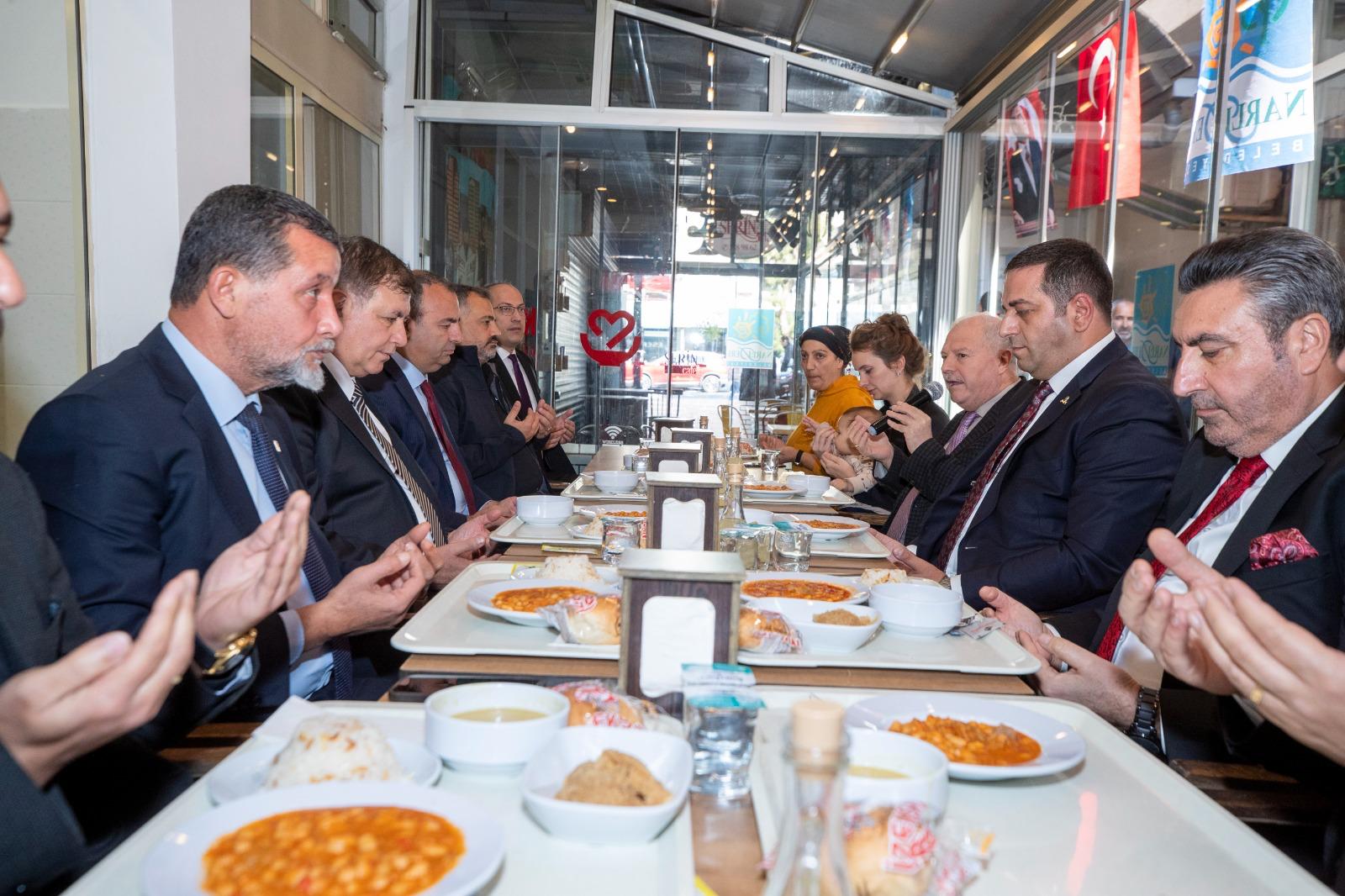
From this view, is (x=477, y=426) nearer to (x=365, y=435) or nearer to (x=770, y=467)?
(x=770, y=467)

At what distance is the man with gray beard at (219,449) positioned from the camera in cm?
169

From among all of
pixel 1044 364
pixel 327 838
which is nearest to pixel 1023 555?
pixel 1044 364

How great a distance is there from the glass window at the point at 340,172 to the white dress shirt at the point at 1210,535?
17.5 ft

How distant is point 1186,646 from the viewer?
1.43 metres

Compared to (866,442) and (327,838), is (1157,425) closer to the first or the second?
(866,442)

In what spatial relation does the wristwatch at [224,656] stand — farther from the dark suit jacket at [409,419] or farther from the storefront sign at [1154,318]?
the storefront sign at [1154,318]

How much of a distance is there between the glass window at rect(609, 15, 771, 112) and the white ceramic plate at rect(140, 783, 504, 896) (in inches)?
315

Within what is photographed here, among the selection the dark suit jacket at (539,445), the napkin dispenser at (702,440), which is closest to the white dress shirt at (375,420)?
the napkin dispenser at (702,440)

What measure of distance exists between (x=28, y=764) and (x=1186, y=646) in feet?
4.84

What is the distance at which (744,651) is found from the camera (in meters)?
1.62

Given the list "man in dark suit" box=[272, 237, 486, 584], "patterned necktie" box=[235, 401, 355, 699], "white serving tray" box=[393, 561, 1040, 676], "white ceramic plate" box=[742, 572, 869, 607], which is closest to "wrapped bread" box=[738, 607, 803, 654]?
"white serving tray" box=[393, 561, 1040, 676]

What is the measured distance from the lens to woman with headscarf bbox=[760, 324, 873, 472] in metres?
5.79

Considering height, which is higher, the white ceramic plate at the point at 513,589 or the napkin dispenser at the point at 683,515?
the napkin dispenser at the point at 683,515

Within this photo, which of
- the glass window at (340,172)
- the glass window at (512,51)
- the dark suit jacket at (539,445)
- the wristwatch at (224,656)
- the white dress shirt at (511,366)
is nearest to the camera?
the wristwatch at (224,656)
